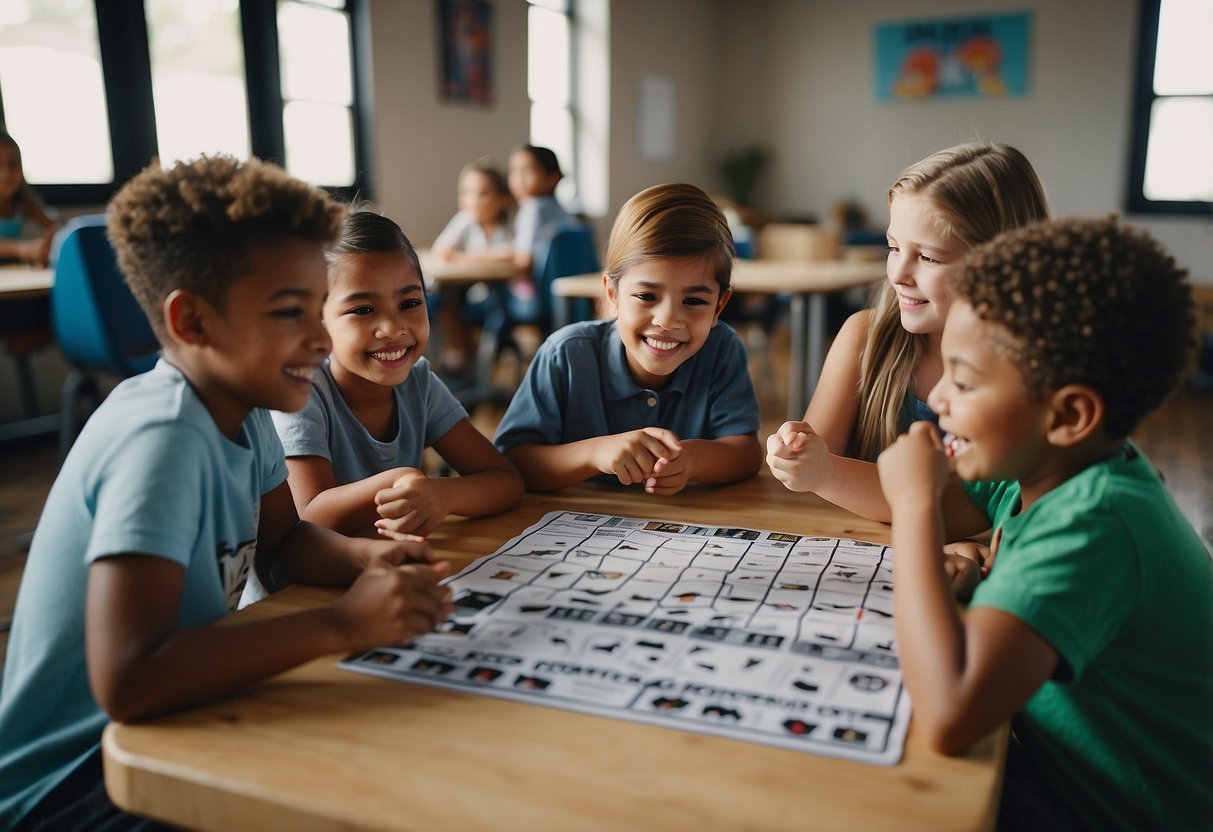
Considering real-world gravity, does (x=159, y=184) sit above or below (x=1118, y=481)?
above

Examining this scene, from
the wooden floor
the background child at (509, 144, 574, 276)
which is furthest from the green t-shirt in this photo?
the background child at (509, 144, 574, 276)

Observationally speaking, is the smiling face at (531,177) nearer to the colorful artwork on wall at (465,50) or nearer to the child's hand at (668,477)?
the colorful artwork on wall at (465,50)

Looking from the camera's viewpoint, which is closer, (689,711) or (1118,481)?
(689,711)

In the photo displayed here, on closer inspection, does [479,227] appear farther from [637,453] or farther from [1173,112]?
[1173,112]

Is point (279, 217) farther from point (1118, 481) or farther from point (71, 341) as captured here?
point (71, 341)

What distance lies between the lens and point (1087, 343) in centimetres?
69

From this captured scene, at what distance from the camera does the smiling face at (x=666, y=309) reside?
1.35m

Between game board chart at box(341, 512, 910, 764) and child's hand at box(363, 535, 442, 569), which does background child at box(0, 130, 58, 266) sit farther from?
game board chart at box(341, 512, 910, 764)

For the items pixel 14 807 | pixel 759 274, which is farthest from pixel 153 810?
pixel 759 274

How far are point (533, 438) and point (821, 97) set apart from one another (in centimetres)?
766

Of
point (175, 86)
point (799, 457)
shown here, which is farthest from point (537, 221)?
point (799, 457)

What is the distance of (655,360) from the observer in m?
1.38

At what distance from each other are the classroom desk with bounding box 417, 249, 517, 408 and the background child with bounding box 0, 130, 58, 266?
4.53ft

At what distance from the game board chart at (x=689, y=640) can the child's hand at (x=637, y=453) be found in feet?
0.63
